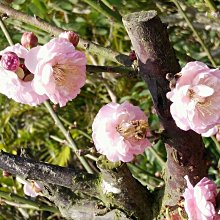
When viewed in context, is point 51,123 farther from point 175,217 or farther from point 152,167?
point 175,217

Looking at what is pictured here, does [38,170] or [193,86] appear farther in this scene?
[38,170]

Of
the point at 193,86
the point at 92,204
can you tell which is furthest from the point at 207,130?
the point at 92,204

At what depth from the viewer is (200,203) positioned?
977 millimetres

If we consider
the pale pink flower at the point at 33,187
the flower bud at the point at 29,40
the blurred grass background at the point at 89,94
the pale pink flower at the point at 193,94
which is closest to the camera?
the pale pink flower at the point at 193,94

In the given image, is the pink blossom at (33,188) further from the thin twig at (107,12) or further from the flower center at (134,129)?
the thin twig at (107,12)

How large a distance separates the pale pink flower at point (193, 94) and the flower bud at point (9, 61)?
260mm

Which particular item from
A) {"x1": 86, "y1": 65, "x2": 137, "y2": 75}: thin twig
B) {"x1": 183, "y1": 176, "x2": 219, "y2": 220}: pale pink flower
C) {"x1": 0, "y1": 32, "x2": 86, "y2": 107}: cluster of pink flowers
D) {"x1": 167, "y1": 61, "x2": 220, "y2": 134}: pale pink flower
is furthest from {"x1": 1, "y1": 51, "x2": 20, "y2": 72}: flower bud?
{"x1": 183, "y1": 176, "x2": 219, "y2": 220}: pale pink flower

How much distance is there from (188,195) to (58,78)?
0.98ft

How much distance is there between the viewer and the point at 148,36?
1018mm

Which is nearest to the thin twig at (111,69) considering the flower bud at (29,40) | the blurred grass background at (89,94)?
the flower bud at (29,40)

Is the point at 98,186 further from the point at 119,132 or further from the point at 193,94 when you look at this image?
the point at 193,94

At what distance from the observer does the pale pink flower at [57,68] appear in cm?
98

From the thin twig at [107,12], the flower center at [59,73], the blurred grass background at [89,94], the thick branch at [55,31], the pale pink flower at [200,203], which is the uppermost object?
the flower center at [59,73]

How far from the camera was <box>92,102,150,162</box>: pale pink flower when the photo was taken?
1017 mm
